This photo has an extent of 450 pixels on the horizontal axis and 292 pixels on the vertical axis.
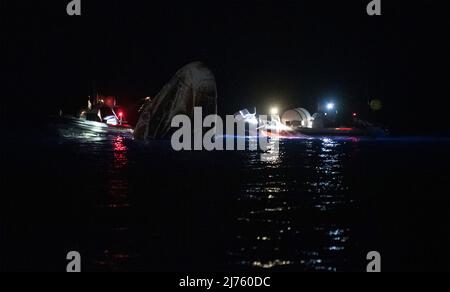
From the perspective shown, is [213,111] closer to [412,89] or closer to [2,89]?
[2,89]

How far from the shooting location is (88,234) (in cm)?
764

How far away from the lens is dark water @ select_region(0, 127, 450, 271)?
6613 millimetres

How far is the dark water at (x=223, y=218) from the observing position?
6.61m

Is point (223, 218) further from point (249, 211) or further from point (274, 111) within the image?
point (274, 111)

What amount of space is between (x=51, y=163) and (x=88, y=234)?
31.4 feet

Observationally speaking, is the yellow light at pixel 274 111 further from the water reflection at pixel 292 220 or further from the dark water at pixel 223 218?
the water reflection at pixel 292 220

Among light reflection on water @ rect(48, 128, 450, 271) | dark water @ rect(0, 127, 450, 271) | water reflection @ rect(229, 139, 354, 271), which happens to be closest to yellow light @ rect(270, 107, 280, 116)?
light reflection on water @ rect(48, 128, 450, 271)

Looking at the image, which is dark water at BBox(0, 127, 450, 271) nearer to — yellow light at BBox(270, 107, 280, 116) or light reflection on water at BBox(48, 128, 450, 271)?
light reflection on water at BBox(48, 128, 450, 271)

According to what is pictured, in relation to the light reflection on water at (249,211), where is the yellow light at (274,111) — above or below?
above

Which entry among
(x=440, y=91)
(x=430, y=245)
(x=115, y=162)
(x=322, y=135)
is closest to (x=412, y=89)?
(x=440, y=91)

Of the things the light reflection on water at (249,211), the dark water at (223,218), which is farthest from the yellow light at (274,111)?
the dark water at (223,218)

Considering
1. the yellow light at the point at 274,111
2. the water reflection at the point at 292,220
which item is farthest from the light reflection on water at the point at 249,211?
the yellow light at the point at 274,111

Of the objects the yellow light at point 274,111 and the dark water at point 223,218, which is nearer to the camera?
the dark water at point 223,218

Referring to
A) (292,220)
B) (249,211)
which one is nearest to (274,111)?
(249,211)
